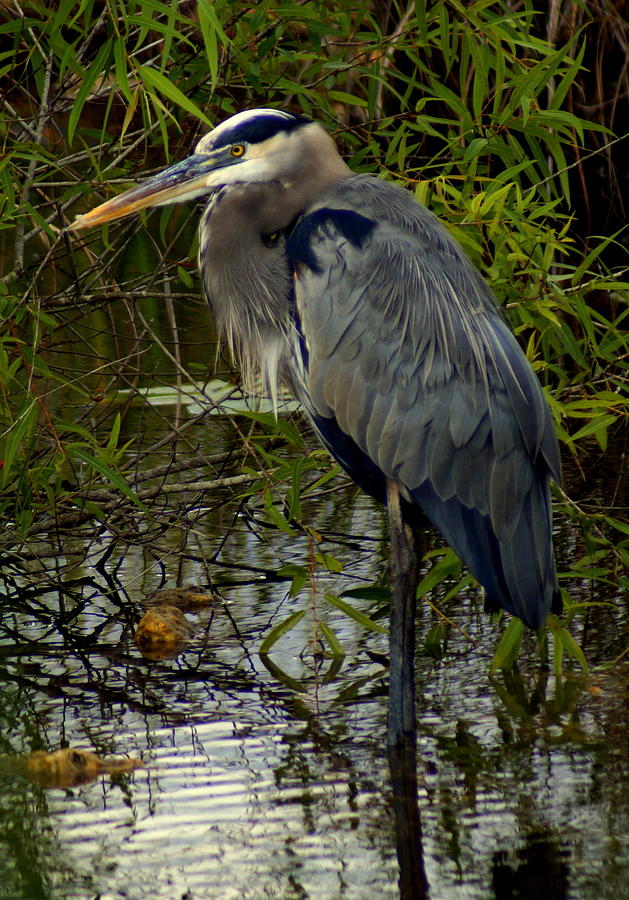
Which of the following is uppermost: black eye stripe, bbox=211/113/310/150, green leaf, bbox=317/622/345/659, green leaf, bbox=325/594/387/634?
black eye stripe, bbox=211/113/310/150

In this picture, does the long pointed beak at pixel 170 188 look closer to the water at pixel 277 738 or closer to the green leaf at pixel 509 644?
the water at pixel 277 738

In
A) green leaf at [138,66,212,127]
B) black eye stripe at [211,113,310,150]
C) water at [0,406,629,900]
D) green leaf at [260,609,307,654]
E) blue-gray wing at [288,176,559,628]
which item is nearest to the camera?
water at [0,406,629,900]

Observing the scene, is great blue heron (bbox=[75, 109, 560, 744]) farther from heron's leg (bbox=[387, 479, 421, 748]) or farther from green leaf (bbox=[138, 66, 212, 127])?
green leaf (bbox=[138, 66, 212, 127])

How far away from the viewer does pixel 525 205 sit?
340 centimetres

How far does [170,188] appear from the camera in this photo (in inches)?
128

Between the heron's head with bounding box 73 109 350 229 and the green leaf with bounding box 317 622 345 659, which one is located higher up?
the heron's head with bounding box 73 109 350 229

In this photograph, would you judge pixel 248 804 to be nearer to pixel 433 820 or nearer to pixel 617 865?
pixel 433 820

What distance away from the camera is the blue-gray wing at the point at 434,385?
310cm

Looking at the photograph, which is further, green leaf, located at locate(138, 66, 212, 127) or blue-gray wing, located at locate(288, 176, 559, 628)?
blue-gray wing, located at locate(288, 176, 559, 628)

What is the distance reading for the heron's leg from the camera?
298 centimetres

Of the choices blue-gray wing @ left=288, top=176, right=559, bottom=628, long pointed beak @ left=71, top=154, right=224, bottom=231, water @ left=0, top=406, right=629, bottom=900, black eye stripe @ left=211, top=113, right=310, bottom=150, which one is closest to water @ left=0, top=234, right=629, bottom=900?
water @ left=0, top=406, right=629, bottom=900

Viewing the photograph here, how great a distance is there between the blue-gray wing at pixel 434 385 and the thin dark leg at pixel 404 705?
133 millimetres

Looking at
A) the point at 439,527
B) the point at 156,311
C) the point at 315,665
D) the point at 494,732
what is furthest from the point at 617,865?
the point at 156,311

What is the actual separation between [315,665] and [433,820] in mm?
898
